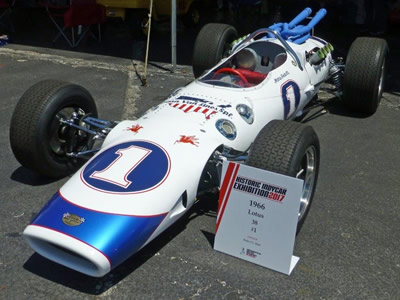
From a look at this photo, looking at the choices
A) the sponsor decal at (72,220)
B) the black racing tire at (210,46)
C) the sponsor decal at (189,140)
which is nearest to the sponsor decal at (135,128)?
the sponsor decal at (189,140)

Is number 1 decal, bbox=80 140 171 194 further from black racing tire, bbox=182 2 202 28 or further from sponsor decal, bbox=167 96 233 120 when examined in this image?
black racing tire, bbox=182 2 202 28

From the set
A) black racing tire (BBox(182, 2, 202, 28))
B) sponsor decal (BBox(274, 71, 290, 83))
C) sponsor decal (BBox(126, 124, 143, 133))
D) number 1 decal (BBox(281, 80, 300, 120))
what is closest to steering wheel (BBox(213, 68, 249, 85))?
sponsor decal (BBox(274, 71, 290, 83))

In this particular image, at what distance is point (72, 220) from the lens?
2957mm

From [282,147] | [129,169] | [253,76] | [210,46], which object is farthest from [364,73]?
[129,169]

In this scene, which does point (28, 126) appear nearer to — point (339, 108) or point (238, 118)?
point (238, 118)

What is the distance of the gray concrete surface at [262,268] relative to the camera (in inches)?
122

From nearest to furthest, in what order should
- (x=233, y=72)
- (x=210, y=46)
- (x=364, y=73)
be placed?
1. (x=233, y=72)
2. (x=364, y=73)
3. (x=210, y=46)

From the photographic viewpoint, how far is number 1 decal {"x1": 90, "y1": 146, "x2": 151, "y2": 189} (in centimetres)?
324

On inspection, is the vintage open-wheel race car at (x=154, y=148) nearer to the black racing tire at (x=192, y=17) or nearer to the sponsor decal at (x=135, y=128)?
the sponsor decal at (x=135, y=128)

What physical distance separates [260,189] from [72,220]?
1256mm

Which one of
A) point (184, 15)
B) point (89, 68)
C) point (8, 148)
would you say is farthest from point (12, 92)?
point (184, 15)

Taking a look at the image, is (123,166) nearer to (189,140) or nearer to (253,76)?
(189,140)

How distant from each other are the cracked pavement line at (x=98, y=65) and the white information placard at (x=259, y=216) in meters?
3.48

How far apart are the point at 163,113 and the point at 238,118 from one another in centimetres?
66
